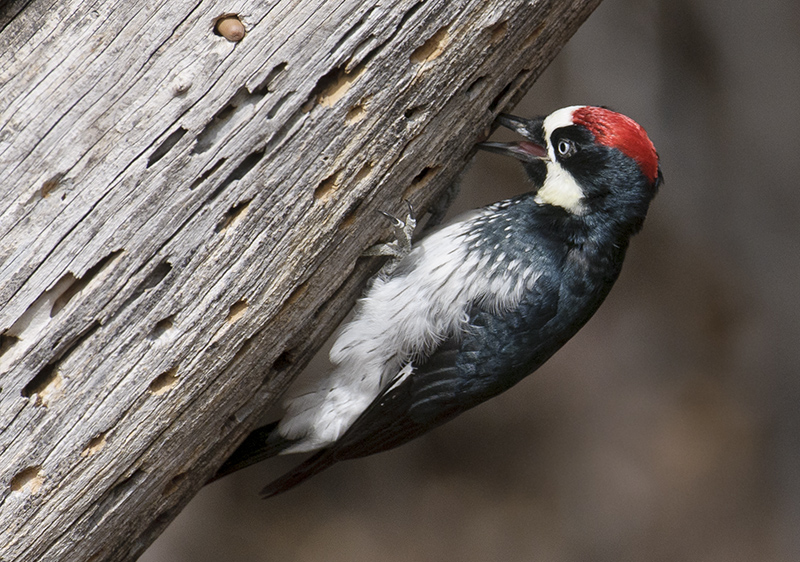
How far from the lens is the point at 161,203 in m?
1.57

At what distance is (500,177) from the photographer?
132 inches

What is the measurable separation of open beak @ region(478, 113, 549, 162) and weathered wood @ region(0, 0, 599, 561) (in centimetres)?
30

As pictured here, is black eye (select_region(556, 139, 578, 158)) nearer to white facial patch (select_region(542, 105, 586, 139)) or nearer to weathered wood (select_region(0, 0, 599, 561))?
white facial patch (select_region(542, 105, 586, 139))

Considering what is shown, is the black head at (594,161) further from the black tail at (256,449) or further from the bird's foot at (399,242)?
the black tail at (256,449)

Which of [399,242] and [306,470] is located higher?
[399,242]

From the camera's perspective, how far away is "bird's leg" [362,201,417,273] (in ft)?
6.35

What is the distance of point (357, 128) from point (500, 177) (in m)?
1.75

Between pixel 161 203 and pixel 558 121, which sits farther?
pixel 558 121

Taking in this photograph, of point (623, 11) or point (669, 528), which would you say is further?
point (669, 528)

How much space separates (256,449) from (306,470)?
16cm

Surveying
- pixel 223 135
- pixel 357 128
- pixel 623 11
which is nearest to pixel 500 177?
pixel 623 11

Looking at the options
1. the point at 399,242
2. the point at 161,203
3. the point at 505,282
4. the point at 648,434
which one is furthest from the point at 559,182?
the point at 648,434

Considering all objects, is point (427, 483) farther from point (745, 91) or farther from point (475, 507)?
point (745, 91)

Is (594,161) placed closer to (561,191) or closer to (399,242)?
(561,191)
